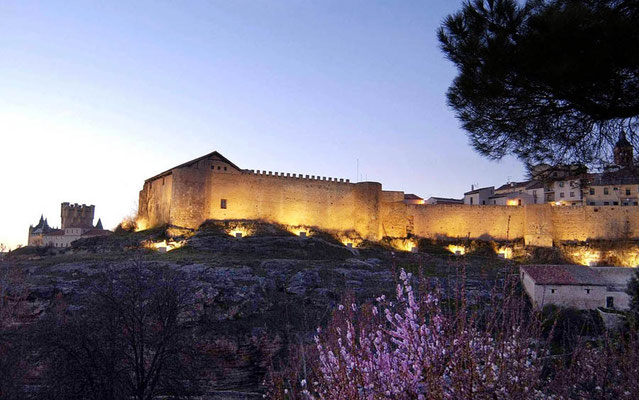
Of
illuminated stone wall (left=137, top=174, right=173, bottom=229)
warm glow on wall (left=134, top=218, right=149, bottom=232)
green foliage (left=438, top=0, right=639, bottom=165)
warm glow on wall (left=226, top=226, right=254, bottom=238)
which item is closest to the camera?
green foliage (left=438, top=0, right=639, bottom=165)

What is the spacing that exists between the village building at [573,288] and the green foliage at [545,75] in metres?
26.0

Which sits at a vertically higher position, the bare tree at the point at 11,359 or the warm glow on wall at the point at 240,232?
the warm glow on wall at the point at 240,232

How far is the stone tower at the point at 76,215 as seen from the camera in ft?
314

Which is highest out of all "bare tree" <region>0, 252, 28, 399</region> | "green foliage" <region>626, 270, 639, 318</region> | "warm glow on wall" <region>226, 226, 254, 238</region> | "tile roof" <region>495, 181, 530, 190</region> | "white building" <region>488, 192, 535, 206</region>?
"tile roof" <region>495, 181, 530, 190</region>

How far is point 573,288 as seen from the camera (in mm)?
33000

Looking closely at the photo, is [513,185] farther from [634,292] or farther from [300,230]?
[634,292]

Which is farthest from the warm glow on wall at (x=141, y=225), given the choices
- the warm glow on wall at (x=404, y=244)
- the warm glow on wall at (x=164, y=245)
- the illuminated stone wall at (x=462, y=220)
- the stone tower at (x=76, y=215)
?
the stone tower at (x=76, y=215)

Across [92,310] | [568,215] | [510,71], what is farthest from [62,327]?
[568,215]

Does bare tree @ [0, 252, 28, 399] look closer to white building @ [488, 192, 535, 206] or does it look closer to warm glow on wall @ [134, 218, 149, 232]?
warm glow on wall @ [134, 218, 149, 232]

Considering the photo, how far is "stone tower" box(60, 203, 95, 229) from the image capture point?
314 feet

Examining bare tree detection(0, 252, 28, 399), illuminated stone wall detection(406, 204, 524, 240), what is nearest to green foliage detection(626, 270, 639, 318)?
illuminated stone wall detection(406, 204, 524, 240)

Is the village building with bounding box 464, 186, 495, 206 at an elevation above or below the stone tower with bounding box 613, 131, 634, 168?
above

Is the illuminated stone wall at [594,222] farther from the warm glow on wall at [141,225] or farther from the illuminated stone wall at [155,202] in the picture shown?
the warm glow on wall at [141,225]

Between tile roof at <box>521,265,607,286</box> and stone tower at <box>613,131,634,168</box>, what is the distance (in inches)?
1046
